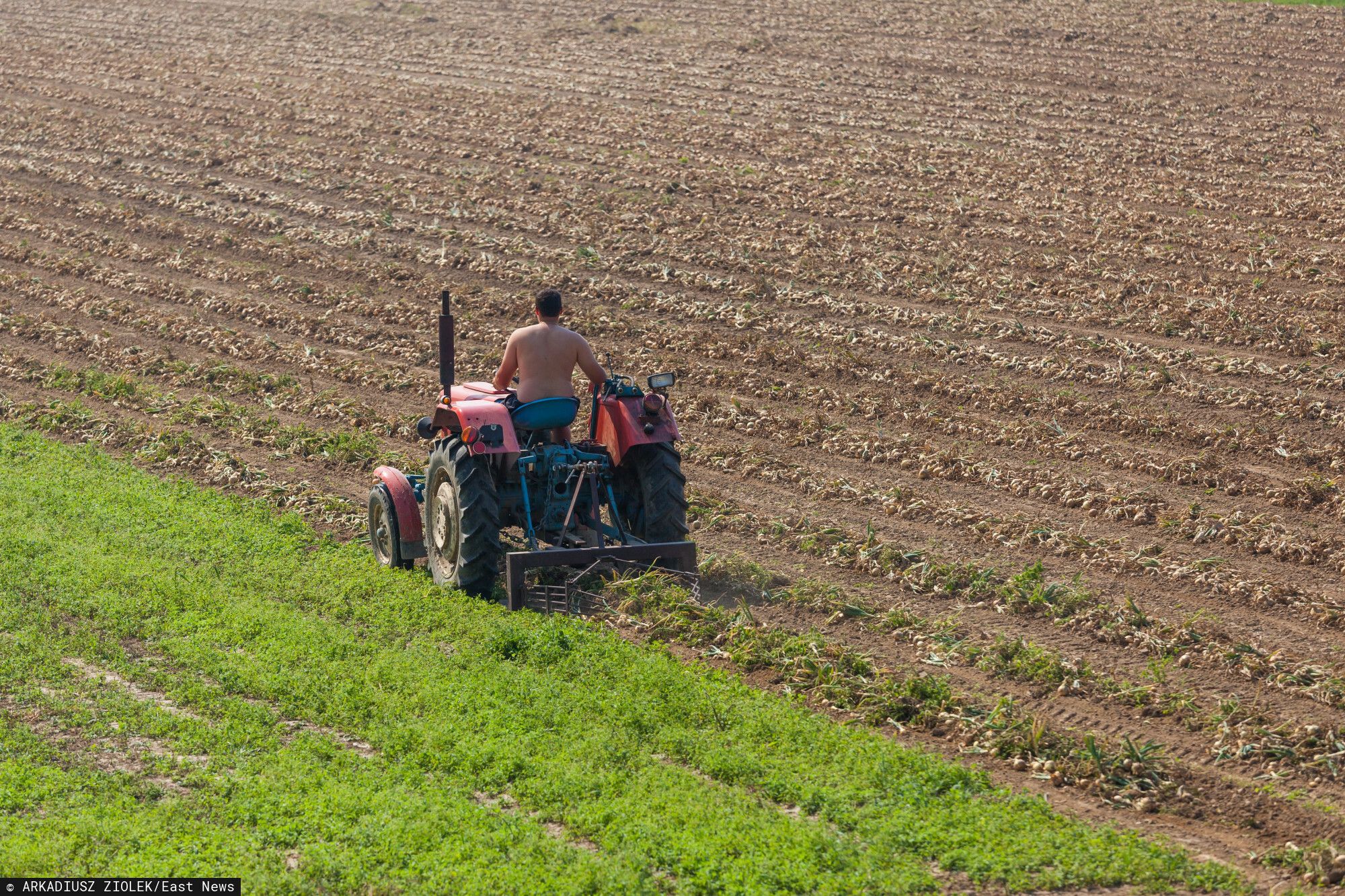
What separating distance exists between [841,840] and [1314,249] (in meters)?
14.5

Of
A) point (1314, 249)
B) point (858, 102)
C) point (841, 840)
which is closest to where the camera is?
point (841, 840)

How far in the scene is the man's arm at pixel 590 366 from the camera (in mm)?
10141

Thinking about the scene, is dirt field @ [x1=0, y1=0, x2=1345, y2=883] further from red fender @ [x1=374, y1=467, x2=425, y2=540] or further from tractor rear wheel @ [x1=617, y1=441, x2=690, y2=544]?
red fender @ [x1=374, y1=467, x2=425, y2=540]

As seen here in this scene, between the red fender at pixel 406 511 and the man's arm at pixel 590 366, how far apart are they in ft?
5.55

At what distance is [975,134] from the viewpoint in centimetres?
2492

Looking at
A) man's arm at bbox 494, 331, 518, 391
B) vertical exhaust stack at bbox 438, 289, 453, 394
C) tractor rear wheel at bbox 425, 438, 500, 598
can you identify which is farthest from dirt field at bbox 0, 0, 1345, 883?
vertical exhaust stack at bbox 438, 289, 453, 394

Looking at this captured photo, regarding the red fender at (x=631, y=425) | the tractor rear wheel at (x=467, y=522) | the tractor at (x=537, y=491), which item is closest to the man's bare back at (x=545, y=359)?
the tractor at (x=537, y=491)

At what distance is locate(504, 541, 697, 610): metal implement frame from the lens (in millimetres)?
9492

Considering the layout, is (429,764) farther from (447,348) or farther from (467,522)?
(447,348)

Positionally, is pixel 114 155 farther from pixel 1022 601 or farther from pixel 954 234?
pixel 1022 601

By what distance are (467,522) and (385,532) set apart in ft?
4.72

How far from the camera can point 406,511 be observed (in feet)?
34.7

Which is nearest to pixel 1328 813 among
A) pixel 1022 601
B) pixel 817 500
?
pixel 1022 601

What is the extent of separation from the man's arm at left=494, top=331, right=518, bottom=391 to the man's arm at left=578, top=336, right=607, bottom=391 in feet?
1.56
